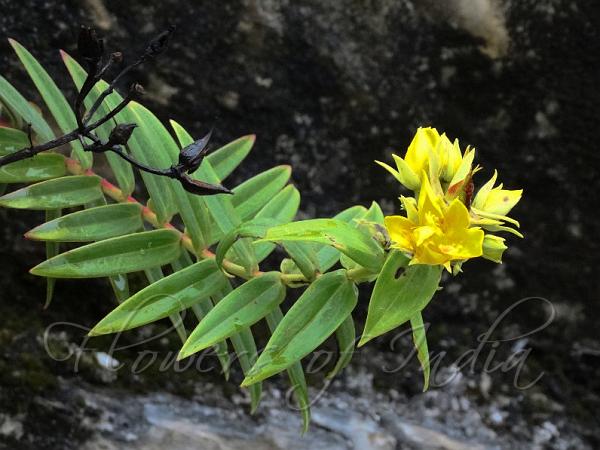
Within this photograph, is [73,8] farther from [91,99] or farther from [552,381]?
[552,381]

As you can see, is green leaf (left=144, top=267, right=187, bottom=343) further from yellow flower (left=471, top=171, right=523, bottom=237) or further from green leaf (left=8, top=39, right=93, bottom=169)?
yellow flower (left=471, top=171, right=523, bottom=237)

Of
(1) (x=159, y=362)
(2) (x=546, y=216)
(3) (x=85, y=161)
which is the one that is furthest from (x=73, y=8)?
(2) (x=546, y=216)

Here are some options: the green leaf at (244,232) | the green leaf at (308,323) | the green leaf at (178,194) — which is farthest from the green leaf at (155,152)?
the green leaf at (308,323)

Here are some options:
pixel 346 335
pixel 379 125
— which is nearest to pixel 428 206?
pixel 346 335

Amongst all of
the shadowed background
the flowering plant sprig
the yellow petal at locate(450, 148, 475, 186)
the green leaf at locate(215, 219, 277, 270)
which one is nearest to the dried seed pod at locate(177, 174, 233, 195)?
the flowering plant sprig

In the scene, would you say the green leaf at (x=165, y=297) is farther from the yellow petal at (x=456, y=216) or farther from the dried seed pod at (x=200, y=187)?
the yellow petal at (x=456, y=216)

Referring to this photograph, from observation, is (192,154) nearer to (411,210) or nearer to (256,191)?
(411,210)
